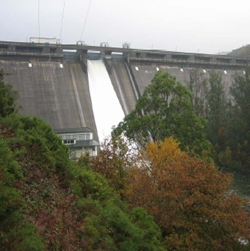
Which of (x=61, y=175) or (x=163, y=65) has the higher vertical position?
(x=163, y=65)

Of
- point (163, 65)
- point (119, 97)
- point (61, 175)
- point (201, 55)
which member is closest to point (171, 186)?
point (61, 175)

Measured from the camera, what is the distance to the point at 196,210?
7.42 metres

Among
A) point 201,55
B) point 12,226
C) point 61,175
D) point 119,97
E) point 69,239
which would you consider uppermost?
point 201,55

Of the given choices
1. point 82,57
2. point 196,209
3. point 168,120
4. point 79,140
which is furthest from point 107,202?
point 82,57

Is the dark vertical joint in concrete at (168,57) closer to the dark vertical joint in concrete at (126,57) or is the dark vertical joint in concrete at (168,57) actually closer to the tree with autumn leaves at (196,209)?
the dark vertical joint in concrete at (126,57)

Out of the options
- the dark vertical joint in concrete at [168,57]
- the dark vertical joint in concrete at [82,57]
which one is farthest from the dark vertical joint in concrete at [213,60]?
the dark vertical joint in concrete at [82,57]

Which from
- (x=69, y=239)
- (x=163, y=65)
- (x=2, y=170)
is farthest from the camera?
(x=163, y=65)

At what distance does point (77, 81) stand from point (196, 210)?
17256mm

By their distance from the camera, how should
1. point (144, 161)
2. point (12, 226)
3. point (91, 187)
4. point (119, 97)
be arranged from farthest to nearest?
point (119, 97) < point (144, 161) < point (91, 187) < point (12, 226)

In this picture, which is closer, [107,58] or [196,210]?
[196,210]

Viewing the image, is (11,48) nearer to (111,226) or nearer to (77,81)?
(77,81)

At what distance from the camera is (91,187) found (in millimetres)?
7668

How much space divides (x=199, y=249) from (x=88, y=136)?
1172cm

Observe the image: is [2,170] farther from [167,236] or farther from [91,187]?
[167,236]
